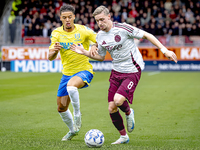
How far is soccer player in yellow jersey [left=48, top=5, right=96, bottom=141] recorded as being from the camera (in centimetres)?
532

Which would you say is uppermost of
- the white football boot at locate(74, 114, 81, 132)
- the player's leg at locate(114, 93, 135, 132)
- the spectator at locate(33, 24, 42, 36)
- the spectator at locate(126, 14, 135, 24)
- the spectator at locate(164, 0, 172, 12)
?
the spectator at locate(164, 0, 172, 12)

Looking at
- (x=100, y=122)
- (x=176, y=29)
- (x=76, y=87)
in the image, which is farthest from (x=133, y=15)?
(x=76, y=87)

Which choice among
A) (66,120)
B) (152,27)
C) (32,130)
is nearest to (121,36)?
(66,120)

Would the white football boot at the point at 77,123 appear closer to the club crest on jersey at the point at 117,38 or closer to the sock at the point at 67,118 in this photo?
the sock at the point at 67,118

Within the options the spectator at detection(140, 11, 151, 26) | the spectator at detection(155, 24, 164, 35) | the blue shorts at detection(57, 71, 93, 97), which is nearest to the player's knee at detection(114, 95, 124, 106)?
the blue shorts at detection(57, 71, 93, 97)

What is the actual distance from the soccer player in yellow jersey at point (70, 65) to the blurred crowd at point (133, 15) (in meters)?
15.3

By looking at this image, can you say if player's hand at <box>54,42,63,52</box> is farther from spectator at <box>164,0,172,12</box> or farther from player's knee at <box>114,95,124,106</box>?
spectator at <box>164,0,172,12</box>

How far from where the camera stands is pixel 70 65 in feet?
18.5

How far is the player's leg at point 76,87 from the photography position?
17.0 feet

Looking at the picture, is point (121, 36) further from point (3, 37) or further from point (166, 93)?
point (3, 37)

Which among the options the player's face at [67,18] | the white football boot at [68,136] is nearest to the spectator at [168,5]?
the player's face at [67,18]

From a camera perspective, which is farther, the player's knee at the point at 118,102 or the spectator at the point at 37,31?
the spectator at the point at 37,31

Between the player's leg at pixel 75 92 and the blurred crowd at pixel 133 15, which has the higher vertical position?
the blurred crowd at pixel 133 15

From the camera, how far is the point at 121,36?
4.96m
